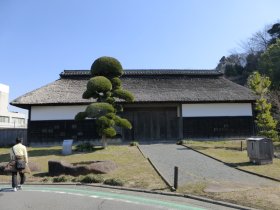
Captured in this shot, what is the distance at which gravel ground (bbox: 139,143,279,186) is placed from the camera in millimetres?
12067

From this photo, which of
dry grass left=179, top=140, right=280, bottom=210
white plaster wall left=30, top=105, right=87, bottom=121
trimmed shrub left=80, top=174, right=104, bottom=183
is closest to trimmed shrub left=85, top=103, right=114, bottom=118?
white plaster wall left=30, top=105, right=87, bottom=121

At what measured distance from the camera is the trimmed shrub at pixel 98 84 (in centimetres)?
2019

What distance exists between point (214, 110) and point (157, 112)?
13.9ft

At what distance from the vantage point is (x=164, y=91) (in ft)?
88.5

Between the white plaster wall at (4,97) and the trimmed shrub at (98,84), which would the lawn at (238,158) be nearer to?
the trimmed shrub at (98,84)

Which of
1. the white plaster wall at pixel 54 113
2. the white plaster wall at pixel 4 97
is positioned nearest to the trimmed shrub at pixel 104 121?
the white plaster wall at pixel 54 113

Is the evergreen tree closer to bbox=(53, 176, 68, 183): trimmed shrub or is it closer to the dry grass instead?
the dry grass

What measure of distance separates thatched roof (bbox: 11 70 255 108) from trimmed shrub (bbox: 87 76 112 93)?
4.81 metres

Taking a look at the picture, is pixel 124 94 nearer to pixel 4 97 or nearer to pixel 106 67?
pixel 106 67

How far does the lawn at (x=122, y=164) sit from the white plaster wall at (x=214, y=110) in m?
6.43

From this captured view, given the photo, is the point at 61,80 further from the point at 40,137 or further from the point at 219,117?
the point at 219,117

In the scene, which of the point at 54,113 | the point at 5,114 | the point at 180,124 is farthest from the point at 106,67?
the point at 5,114

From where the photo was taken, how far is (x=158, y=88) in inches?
1085

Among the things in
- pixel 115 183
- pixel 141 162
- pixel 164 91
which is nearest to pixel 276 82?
pixel 164 91
